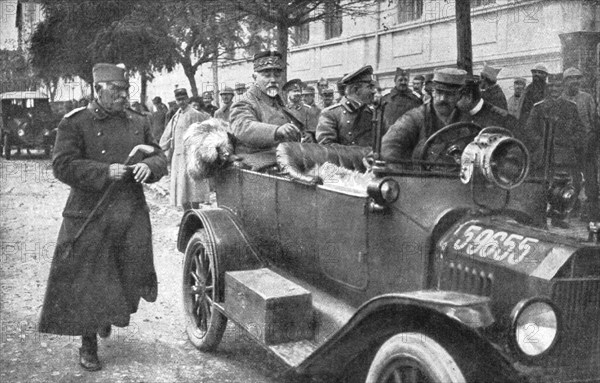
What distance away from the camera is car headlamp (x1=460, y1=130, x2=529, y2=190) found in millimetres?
3398

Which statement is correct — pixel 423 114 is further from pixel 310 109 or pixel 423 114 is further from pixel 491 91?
pixel 310 109

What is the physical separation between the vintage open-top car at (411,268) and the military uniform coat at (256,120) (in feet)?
0.63

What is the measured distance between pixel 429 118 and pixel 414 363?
175 centimetres

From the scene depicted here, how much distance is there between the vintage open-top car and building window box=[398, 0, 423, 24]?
14.1 meters

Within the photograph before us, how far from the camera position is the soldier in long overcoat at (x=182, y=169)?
37.0 feet

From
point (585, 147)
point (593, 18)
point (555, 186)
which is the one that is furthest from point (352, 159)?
point (593, 18)

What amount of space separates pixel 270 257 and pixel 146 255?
2.81ft

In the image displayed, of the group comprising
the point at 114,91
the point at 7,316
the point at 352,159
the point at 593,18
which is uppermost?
the point at 593,18

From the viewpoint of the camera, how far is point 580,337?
3115 mm

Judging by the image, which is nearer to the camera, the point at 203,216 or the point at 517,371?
the point at 517,371

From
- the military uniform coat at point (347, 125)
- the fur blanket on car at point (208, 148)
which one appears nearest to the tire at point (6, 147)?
the military uniform coat at point (347, 125)

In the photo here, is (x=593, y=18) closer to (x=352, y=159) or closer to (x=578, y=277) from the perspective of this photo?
(x=352, y=159)

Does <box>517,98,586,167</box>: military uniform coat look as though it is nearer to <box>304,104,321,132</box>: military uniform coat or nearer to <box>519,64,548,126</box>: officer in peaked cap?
<box>519,64,548,126</box>: officer in peaked cap

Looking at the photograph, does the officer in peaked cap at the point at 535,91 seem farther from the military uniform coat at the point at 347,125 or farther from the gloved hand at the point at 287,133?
the gloved hand at the point at 287,133
